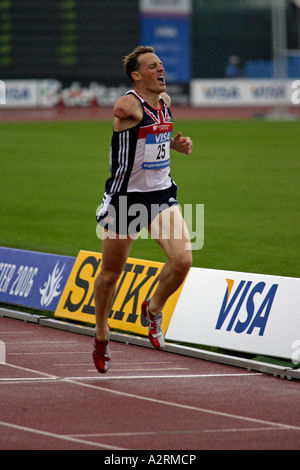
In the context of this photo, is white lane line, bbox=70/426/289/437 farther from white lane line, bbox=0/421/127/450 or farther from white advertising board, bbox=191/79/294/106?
white advertising board, bbox=191/79/294/106

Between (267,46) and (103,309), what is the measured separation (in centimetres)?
3945

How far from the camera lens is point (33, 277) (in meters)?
9.62

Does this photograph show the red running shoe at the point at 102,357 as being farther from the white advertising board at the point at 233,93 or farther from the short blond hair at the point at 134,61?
the white advertising board at the point at 233,93

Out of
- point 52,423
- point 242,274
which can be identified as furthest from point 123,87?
point 52,423

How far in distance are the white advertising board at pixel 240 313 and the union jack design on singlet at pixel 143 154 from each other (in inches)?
55.8

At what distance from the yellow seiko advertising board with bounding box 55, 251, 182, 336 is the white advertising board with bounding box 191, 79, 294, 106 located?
33218 millimetres

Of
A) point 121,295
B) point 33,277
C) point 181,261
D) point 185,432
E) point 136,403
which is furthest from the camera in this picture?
point 33,277

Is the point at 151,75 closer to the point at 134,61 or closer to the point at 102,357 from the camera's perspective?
the point at 134,61

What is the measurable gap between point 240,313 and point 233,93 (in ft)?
117

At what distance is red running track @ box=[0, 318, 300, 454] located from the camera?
5195 millimetres

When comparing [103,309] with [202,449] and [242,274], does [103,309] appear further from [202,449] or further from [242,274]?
[202,449]

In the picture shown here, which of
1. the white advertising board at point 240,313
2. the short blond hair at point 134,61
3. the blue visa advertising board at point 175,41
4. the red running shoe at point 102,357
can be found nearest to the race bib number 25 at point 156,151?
the short blond hair at point 134,61

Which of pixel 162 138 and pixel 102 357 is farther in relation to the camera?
pixel 102 357

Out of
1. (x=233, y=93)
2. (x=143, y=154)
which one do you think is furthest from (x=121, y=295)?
(x=233, y=93)
